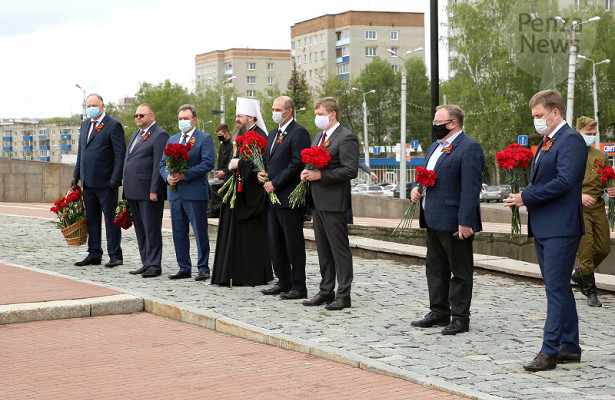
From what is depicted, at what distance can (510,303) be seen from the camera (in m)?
9.23

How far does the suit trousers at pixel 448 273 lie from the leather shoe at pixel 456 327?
0.03 meters

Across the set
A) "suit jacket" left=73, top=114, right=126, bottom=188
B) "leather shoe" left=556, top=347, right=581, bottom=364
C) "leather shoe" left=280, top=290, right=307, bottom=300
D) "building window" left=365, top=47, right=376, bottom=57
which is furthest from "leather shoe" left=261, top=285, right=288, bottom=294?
"building window" left=365, top=47, right=376, bottom=57

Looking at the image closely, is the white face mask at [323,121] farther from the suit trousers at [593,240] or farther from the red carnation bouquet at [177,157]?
the suit trousers at [593,240]

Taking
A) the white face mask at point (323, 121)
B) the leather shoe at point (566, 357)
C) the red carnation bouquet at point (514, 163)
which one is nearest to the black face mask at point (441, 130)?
the red carnation bouquet at point (514, 163)

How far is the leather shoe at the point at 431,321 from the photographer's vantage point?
25.7 feet

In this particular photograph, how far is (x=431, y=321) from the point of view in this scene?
7832 mm

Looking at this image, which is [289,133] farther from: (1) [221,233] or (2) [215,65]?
(2) [215,65]

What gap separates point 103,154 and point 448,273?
5.75 metres

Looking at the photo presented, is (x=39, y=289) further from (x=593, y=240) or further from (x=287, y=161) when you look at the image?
(x=593, y=240)

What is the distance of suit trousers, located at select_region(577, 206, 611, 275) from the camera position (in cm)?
926

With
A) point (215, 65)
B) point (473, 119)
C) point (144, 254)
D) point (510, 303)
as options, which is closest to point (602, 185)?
point (510, 303)

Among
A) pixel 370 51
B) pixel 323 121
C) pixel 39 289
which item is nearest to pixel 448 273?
pixel 323 121

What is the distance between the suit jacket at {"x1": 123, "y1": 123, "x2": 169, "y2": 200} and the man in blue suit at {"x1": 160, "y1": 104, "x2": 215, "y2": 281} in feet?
0.56

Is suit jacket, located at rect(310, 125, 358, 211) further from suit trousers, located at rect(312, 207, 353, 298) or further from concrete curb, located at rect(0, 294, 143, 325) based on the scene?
concrete curb, located at rect(0, 294, 143, 325)
